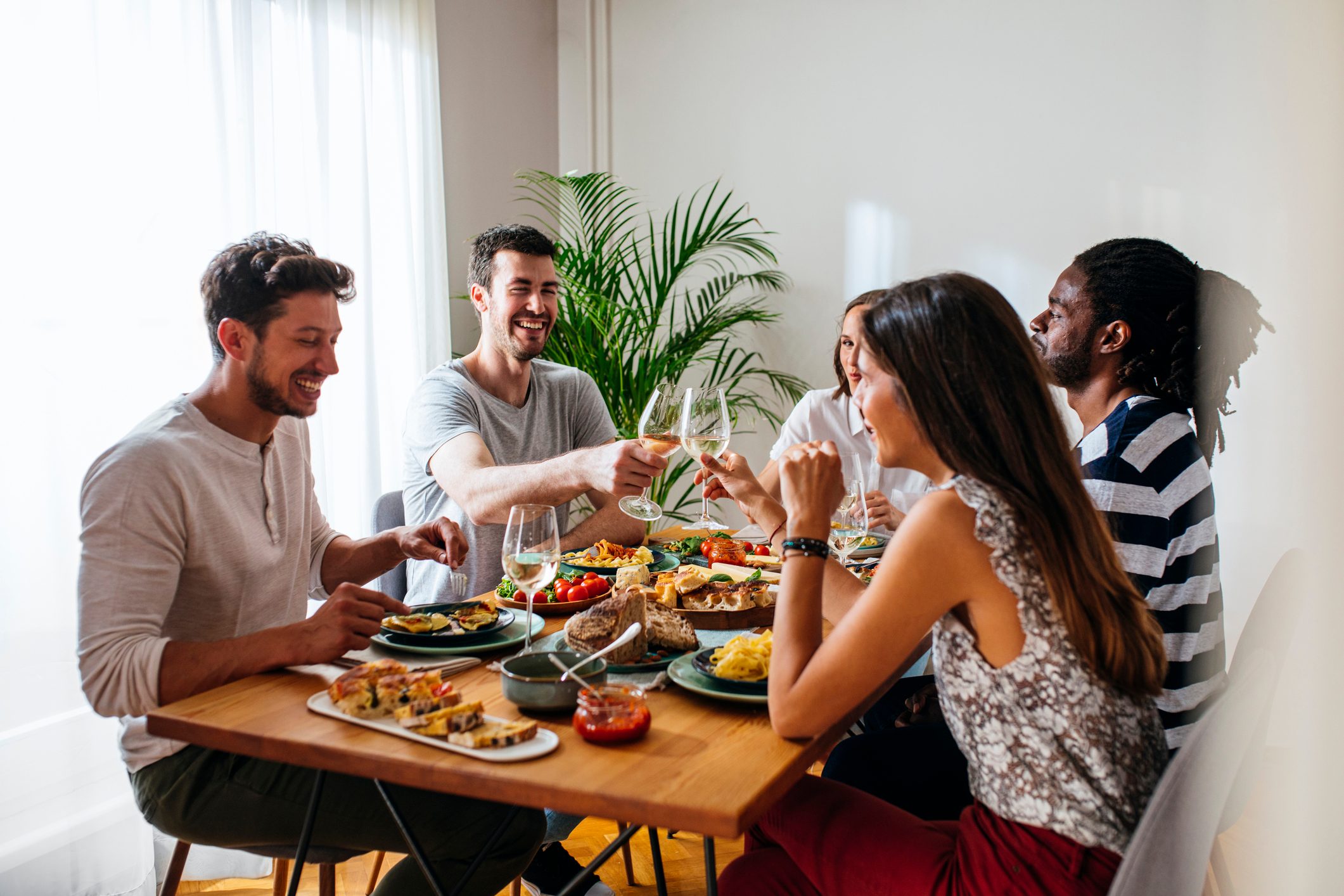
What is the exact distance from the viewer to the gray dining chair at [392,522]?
2.58m

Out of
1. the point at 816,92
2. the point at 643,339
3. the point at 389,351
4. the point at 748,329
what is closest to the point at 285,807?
the point at 389,351

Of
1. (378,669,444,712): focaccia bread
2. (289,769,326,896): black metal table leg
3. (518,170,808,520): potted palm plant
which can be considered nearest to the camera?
(378,669,444,712): focaccia bread

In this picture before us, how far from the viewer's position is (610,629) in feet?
4.96

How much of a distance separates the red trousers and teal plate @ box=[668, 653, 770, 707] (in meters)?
0.19

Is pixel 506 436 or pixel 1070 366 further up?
pixel 1070 366

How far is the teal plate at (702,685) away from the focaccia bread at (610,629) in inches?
3.1

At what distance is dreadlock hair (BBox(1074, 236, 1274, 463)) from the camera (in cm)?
206

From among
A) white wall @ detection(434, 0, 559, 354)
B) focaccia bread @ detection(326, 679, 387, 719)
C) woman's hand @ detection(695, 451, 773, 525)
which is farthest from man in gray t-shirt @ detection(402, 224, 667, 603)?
white wall @ detection(434, 0, 559, 354)

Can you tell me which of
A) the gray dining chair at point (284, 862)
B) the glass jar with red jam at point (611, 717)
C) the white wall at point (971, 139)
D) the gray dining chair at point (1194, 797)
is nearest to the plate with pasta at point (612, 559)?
the gray dining chair at point (284, 862)

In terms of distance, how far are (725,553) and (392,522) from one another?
94 centimetres

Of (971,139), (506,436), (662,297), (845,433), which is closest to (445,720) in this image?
(506,436)

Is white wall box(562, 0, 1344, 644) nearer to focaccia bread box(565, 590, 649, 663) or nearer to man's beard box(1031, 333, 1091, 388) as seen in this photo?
Result: man's beard box(1031, 333, 1091, 388)

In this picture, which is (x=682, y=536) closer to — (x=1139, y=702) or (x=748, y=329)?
(x=1139, y=702)

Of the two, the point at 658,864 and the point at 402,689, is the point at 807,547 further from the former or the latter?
the point at 658,864
